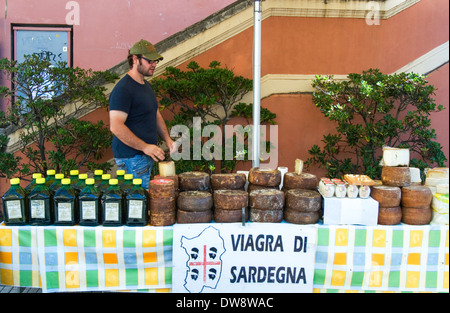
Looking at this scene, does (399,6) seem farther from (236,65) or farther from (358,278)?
(358,278)

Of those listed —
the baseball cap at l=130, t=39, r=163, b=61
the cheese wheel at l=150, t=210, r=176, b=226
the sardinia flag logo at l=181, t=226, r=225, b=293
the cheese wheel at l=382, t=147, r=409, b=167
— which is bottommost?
the sardinia flag logo at l=181, t=226, r=225, b=293

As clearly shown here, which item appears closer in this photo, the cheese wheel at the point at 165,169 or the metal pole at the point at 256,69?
the cheese wheel at the point at 165,169

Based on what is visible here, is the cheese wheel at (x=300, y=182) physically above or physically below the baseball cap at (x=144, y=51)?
below

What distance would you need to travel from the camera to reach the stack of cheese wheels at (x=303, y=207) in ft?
9.27

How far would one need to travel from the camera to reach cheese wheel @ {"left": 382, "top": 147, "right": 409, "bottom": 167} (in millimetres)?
2975

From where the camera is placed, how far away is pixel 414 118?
5.07 metres

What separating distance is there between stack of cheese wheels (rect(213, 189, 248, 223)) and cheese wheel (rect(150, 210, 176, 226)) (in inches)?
12.0

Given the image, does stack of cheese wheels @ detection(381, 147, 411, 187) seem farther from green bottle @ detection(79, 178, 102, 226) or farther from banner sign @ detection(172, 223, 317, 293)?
green bottle @ detection(79, 178, 102, 226)

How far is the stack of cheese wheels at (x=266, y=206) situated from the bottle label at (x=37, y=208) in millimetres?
1380

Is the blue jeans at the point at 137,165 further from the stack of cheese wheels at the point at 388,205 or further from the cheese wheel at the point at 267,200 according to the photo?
the stack of cheese wheels at the point at 388,205

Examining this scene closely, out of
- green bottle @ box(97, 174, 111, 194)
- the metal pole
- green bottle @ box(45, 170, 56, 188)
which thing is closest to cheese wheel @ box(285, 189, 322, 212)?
the metal pole

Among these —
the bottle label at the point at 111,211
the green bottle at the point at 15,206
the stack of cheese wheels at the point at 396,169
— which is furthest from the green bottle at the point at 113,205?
the stack of cheese wheels at the point at 396,169

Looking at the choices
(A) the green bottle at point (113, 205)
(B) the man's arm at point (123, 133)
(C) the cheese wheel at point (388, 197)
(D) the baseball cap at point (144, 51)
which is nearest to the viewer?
(A) the green bottle at point (113, 205)

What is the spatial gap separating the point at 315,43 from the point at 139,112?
3.01 meters
